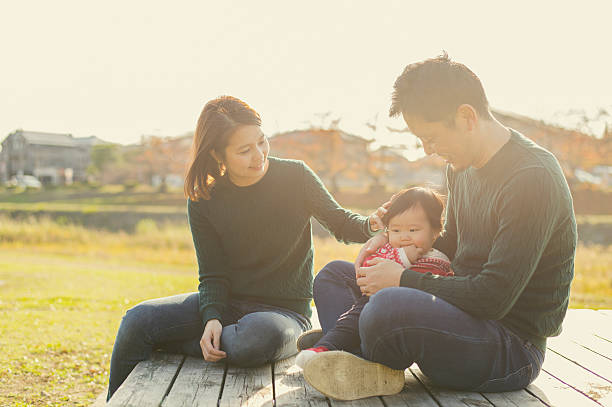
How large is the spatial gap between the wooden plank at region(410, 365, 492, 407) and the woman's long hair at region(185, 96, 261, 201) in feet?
4.28

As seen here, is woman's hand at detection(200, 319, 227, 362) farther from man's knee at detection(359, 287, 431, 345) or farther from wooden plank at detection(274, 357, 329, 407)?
man's knee at detection(359, 287, 431, 345)

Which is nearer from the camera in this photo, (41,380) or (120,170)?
(41,380)

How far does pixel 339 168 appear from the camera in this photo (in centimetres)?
2867

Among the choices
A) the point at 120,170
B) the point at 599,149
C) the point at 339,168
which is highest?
the point at 599,149

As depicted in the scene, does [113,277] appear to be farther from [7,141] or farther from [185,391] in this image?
[7,141]

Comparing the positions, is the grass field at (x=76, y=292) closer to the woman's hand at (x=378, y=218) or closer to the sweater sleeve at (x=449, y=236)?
the woman's hand at (x=378, y=218)

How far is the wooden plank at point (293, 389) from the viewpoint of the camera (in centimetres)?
204

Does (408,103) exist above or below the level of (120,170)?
above

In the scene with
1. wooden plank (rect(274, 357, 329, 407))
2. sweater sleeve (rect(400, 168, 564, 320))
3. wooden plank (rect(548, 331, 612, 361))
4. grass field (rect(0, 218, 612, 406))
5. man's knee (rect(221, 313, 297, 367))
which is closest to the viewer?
sweater sleeve (rect(400, 168, 564, 320))

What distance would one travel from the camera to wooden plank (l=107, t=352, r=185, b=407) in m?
2.05

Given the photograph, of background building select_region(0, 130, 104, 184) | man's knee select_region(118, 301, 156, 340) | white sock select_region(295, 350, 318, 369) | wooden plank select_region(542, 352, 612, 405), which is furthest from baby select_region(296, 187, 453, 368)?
background building select_region(0, 130, 104, 184)

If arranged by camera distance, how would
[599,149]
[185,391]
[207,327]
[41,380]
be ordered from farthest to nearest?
[599,149] < [41,380] < [207,327] < [185,391]

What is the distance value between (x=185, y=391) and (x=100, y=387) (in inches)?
75.5

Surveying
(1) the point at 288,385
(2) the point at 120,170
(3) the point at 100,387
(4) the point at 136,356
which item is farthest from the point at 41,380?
(2) the point at 120,170
